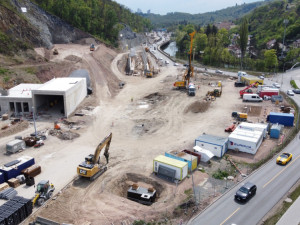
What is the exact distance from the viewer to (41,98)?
157ft

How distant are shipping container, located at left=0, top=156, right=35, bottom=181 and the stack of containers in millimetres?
5272

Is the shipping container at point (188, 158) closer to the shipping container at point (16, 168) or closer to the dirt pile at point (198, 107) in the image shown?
the shipping container at point (16, 168)

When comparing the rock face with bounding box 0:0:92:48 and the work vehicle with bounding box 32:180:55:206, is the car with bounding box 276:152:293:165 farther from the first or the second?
the rock face with bounding box 0:0:92:48

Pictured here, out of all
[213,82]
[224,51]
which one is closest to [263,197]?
[213,82]

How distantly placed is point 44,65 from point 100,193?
4411 centimetres

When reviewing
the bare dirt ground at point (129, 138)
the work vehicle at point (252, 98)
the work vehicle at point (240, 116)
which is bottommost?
the bare dirt ground at point (129, 138)

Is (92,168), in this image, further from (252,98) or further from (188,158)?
(252,98)

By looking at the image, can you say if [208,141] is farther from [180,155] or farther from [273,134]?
[273,134]

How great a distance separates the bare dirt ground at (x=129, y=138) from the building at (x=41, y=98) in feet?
11.8

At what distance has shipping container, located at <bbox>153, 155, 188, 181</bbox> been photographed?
27.5m

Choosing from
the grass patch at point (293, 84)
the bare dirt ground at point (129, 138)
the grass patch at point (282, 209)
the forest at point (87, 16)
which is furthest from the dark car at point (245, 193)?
the forest at point (87, 16)

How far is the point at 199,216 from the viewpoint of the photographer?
22344 mm

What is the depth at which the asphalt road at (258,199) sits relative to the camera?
2183 cm

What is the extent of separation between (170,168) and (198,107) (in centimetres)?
2475
